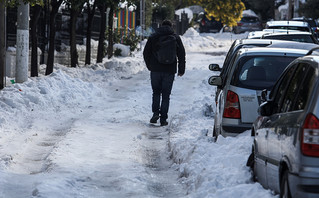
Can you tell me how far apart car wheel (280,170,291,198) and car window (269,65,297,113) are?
1.04 metres

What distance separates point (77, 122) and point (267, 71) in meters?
4.72

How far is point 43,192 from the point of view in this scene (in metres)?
Result: 7.34

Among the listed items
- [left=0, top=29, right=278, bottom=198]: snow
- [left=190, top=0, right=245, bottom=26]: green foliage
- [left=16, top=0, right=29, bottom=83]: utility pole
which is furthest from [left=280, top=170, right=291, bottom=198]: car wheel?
[left=190, top=0, right=245, bottom=26]: green foliage

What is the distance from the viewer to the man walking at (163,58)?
13.3 meters

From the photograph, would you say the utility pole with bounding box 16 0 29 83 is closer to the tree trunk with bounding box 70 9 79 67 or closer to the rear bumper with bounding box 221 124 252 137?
the tree trunk with bounding box 70 9 79 67

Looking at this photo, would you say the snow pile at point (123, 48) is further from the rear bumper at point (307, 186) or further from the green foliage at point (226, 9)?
the rear bumper at point (307, 186)

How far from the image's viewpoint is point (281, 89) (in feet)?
22.9

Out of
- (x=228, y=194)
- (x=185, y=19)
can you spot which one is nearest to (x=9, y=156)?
(x=228, y=194)

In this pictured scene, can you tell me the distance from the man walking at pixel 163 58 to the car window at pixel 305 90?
7451mm

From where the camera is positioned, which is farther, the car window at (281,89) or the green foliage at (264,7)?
the green foliage at (264,7)

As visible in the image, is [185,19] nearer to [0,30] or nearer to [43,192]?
[0,30]

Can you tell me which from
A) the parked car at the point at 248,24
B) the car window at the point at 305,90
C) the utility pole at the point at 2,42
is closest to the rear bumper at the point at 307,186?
the car window at the point at 305,90

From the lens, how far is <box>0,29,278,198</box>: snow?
7812 millimetres

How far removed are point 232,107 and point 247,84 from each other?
0.36m
